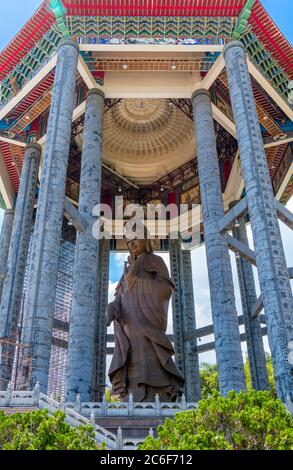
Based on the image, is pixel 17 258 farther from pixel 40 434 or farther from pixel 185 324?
pixel 40 434

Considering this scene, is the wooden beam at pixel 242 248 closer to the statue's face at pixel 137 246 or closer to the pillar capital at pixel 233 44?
the statue's face at pixel 137 246

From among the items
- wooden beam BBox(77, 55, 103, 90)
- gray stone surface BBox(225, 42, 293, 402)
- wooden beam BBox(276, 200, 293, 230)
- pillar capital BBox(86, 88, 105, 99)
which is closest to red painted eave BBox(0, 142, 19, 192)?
pillar capital BBox(86, 88, 105, 99)

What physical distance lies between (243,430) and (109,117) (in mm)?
21228

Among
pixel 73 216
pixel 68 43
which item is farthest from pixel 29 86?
pixel 73 216

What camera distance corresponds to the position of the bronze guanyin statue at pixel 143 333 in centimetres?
1248

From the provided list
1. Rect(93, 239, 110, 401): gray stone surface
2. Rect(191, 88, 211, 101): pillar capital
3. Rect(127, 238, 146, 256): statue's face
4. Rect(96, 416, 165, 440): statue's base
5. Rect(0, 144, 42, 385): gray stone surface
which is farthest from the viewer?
Rect(93, 239, 110, 401): gray stone surface

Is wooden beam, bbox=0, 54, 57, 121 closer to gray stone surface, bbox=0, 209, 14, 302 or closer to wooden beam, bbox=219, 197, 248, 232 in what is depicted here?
gray stone surface, bbox=0, 209, 14, 302

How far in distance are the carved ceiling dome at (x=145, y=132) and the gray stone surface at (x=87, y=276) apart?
6072 millimetres

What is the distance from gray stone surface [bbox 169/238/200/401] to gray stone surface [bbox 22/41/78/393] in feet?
41.9

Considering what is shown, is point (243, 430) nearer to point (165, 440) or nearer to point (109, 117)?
point (165, 440)

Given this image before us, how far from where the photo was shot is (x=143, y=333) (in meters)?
13.0

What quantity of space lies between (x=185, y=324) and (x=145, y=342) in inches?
464

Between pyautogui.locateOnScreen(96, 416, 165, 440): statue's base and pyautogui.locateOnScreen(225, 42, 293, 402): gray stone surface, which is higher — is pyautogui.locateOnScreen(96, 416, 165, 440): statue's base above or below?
below

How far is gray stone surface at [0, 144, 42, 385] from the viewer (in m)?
18.1
